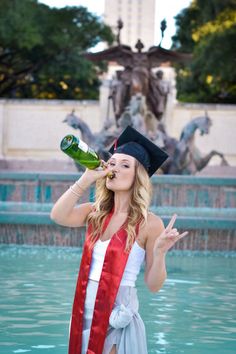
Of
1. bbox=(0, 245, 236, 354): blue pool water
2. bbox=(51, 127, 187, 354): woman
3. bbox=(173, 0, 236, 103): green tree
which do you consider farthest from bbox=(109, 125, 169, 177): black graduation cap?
bbox=(173, 0, 236, 103): green tree

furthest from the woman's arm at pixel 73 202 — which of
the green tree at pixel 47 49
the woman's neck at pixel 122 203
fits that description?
the green tree at pixel 47 49

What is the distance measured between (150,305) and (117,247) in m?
3.92

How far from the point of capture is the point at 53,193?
17984mm

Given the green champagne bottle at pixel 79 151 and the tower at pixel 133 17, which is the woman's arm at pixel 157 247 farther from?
the tower at pixel 133 17

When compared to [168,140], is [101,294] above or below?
above

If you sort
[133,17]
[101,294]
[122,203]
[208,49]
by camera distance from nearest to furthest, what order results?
[101,294] < [122,203] < [208,49] < [133,17]

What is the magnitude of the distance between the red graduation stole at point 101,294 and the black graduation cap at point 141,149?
0.34 m

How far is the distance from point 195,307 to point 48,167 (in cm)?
3009

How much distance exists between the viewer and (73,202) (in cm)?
377

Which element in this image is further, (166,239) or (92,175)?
(92,175)

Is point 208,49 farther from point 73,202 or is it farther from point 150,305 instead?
point 73,202

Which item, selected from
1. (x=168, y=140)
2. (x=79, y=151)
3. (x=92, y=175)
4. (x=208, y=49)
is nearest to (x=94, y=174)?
(x=92, y=175)

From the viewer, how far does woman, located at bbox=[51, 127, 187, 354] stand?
354 centimetres

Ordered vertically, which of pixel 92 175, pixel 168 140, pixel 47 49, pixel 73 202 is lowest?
pixel 168 140
